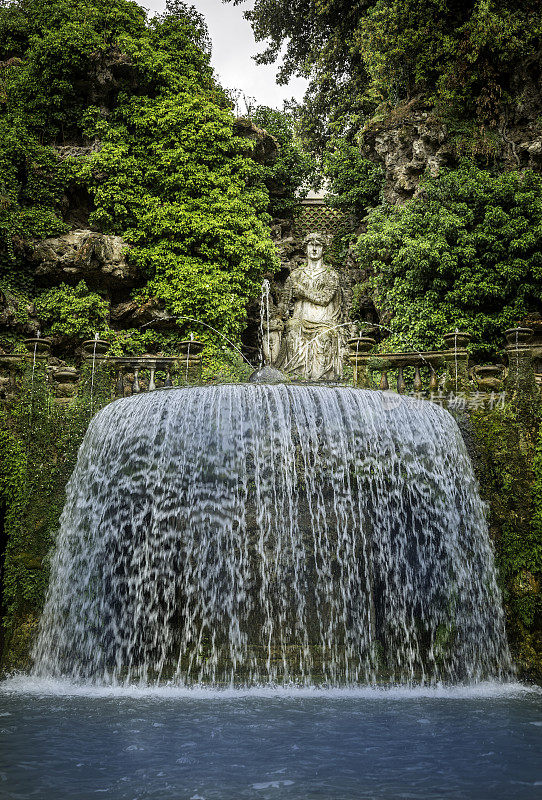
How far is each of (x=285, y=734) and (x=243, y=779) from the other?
35.8 inches

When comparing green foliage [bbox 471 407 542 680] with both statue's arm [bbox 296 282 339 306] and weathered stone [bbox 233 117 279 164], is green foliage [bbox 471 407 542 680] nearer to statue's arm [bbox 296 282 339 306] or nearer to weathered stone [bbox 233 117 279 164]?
statue's arm [bbox 296 282 339 306]

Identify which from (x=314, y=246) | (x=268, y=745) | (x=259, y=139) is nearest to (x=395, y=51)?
(x=259, y=139)

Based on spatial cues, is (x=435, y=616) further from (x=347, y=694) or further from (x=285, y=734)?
(x=285, y=734)

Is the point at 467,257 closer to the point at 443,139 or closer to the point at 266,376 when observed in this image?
the point at 443,139

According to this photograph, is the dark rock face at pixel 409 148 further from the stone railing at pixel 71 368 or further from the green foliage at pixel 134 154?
the stone railing at pixel 71 368

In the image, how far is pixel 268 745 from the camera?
422 cm

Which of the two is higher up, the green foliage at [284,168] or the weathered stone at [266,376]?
the green foliage at [284,168]

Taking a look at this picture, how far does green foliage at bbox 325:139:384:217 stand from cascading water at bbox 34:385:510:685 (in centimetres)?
1046

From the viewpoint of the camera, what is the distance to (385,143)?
15.6 m

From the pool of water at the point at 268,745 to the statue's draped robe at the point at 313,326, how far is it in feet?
31.4

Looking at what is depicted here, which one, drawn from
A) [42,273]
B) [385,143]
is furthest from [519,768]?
[385,143]

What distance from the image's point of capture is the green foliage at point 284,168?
17.5m

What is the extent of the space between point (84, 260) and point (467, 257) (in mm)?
8146

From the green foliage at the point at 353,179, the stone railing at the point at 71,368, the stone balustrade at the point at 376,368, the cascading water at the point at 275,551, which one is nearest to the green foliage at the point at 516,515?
the cascading water at the point at 275,551
